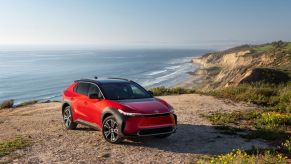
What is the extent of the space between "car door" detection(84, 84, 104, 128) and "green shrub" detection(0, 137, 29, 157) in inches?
76.5

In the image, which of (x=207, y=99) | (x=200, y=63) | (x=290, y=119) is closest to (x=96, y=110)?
(x=290, y=119)

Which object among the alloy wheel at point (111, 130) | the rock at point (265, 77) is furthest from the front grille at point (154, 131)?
the rock at point (265, 77)

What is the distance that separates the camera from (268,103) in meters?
19.9

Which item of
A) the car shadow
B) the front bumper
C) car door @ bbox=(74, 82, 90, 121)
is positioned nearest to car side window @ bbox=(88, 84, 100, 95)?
car door @ bbox=(74, 82, 90, 121)

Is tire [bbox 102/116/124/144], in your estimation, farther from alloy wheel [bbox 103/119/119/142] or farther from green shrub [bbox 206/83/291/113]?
green shrub [bbox 206/83/291/113]

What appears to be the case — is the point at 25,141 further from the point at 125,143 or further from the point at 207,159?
the point at 207,159

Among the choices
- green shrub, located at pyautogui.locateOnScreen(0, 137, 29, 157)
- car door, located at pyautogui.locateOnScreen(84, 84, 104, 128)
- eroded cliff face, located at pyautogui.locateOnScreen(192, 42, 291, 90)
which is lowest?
eroded cliff face, located at pyautogui.locateOnScreen(192, 42, 291, 90)

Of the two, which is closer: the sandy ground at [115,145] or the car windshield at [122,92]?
the sandy ground at [115,145]

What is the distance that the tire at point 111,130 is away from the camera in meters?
10.7

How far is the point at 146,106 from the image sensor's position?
10.7 m

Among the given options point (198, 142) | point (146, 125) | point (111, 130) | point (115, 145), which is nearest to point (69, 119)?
point (111, 130)

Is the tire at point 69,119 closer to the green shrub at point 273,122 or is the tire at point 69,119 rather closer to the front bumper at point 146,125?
the front bumper at point 146,125

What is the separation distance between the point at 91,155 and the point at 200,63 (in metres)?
140

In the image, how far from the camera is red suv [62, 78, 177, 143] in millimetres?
10391
